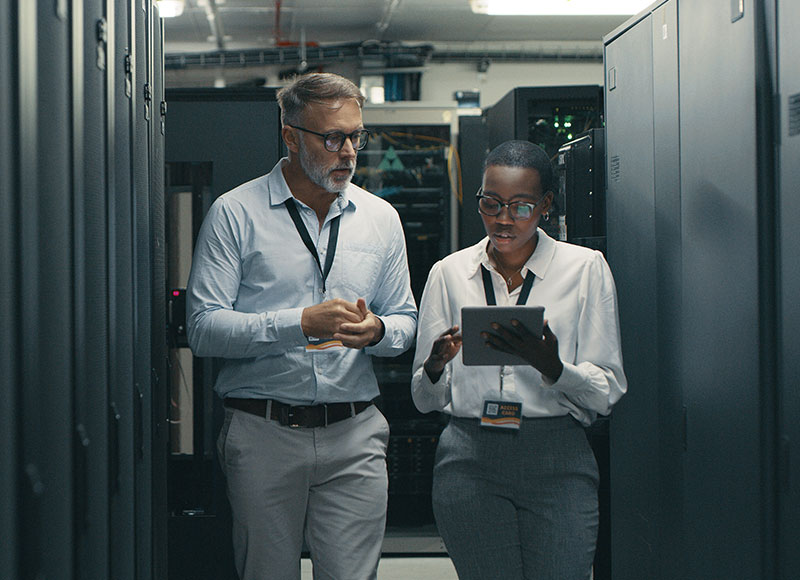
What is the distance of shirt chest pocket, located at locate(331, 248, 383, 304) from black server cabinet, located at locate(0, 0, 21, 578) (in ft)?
3.87

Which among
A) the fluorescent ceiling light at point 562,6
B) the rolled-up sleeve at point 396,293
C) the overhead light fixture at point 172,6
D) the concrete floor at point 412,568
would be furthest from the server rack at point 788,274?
the overhead light fixture at point 172,6

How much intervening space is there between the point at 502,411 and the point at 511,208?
464mm

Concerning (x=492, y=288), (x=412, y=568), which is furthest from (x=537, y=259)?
(x=412, y=568)

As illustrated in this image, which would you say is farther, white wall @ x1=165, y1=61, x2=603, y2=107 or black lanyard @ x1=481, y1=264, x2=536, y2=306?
white wall @ x1=165, y1=61, x2=603, y2=107

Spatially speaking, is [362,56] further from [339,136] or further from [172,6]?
[339,136]

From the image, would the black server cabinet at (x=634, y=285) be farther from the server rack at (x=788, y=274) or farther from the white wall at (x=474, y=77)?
the white wall at (x=474, y=77)

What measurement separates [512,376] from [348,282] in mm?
A: 496

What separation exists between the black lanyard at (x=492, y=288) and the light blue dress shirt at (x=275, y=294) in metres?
0.29

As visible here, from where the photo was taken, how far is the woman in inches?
74.3

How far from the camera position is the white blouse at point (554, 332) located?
76.5 inches

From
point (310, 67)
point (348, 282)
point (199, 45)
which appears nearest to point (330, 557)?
point (348, 282)

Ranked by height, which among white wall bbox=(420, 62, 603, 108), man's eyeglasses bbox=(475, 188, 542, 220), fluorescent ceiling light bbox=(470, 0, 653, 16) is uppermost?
white wall bbox=(420, 62, 603, 108)

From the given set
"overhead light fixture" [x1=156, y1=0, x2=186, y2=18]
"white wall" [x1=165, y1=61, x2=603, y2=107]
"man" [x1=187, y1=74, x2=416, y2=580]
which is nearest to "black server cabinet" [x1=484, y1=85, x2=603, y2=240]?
"man" [x1=187, y1=74, x2=416, y2=580]

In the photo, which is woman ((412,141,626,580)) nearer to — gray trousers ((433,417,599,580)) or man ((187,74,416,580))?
gray trousers ((433,417,599,580))
